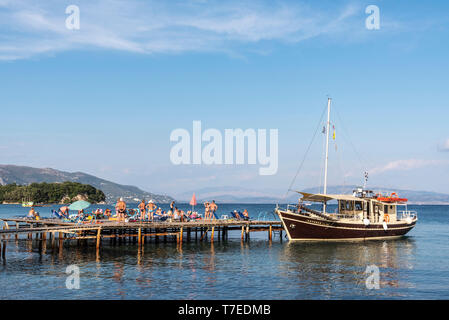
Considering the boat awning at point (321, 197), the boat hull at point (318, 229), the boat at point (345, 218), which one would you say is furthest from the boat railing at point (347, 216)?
the boat awning at point (321, 197)

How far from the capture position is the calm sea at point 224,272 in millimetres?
23812

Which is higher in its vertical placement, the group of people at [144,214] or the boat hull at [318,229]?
the group of people at [144,214]

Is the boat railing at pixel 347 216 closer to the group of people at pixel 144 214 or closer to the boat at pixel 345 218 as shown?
the boat at pixel 345 218

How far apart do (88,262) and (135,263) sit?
11.5ft

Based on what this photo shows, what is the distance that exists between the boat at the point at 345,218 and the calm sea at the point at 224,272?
2.12 meters

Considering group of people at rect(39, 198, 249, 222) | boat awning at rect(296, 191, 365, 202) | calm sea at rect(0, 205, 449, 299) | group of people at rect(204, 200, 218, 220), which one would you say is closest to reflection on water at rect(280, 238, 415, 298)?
calm sea at rect(0, 205, 449, 299)

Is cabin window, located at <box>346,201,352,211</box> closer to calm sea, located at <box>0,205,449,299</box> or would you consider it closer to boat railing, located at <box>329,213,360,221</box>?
boat railing, located at <box>329,213,360,221</box>

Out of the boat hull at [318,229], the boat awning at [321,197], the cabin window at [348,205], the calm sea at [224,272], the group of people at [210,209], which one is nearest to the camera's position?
the calm sea at [224,272]

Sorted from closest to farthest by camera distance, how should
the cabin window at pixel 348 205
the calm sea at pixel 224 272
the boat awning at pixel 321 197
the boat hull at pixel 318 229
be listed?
the calm sea at pixel 224 272
the boat hull at pixel 318 229
the boat awning at pixel 321 197
the cabin window at pixel 348 205

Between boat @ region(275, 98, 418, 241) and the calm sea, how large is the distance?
212cm

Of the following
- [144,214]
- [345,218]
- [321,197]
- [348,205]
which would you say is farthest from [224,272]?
[348,205]
